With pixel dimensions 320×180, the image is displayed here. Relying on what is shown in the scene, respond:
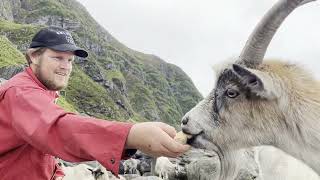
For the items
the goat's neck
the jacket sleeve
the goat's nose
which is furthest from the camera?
the goat's neck

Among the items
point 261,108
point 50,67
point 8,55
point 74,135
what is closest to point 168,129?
point 74,135

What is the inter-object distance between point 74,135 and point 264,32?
3372mm

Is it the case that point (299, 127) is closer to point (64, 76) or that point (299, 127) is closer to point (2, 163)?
point (64, 76)

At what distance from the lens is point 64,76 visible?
697 cm

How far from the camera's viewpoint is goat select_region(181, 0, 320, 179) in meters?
7.44

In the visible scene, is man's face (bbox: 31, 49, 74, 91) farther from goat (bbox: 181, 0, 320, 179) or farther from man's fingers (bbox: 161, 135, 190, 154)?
man's fingers (bbox: 161, 135, 190, 154)

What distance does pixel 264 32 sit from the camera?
7.49 meters

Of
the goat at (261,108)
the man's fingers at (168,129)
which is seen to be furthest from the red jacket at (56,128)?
the goat at (261,108)

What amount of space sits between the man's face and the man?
0.06 ft

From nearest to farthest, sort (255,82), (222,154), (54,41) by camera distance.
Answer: (54,41) → (255,82) → (222,154)

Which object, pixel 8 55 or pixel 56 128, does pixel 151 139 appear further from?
pixel 8 55

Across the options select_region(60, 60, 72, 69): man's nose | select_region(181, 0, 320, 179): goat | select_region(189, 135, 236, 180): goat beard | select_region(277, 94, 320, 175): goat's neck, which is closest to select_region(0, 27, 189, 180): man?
select_region(60, 60, 72, 69): man's nose

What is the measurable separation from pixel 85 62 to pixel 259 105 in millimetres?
176191

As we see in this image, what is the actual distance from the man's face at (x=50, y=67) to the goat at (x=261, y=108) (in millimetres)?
1702
